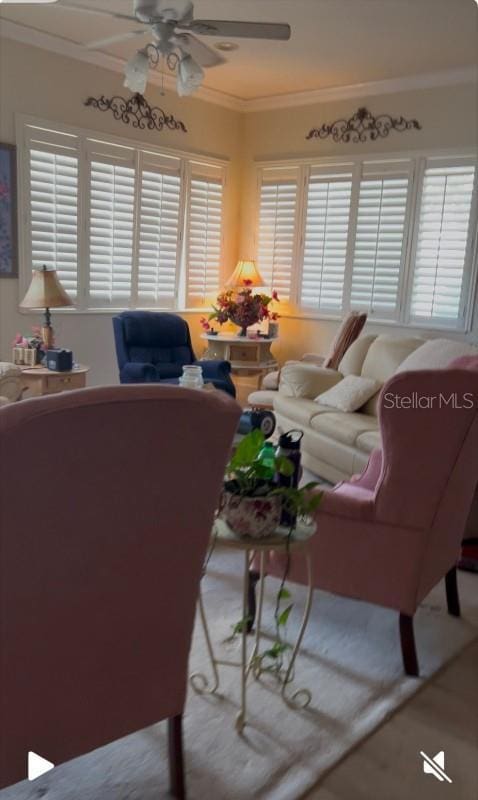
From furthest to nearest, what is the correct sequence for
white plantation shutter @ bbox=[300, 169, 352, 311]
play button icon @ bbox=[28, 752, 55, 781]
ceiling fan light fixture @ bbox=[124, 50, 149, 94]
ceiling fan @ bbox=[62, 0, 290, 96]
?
white plantation shutter @ bbox=[300, 169, 352, 311] < ceiling fan light fixture @ bbox=[124, 50, 149, 94] < ceiling fan @ bbox=[62, 0, 290, 96] < play button icon @ bbox=[28, 752, 55, 781]

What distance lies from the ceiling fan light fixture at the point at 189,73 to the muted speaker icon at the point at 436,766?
3.15 m

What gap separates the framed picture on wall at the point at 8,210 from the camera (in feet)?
15.8

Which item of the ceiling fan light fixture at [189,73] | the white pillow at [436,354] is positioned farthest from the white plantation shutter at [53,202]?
the white pillow at [436,354]

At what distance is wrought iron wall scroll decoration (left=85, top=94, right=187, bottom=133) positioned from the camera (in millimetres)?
5371

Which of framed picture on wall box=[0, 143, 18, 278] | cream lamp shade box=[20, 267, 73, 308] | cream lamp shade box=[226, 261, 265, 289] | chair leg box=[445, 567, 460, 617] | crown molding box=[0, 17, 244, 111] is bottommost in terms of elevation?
chair leg box=[445, 567, 460, 617]

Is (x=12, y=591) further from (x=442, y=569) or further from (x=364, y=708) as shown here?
(x=442, y=569)

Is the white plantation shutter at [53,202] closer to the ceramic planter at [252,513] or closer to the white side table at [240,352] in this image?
the white side table at [240,352]

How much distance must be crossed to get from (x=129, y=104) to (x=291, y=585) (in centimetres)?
445

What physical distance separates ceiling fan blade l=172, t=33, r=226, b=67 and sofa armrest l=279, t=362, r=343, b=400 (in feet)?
6.73

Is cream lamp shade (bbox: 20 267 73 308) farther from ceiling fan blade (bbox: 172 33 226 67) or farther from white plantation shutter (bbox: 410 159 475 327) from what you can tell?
white plantation shutter (bbox: 410 159 475 327)

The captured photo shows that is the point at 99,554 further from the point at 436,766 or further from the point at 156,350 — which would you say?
the point at 156,350

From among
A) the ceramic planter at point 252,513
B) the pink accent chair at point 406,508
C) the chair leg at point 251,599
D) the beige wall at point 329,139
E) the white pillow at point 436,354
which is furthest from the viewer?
the beige wall at point 329,139

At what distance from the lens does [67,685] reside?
1.34 metres

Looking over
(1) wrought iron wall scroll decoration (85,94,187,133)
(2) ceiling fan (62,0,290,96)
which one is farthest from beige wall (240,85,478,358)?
(2) ceiling fan (62,0,290,96)
